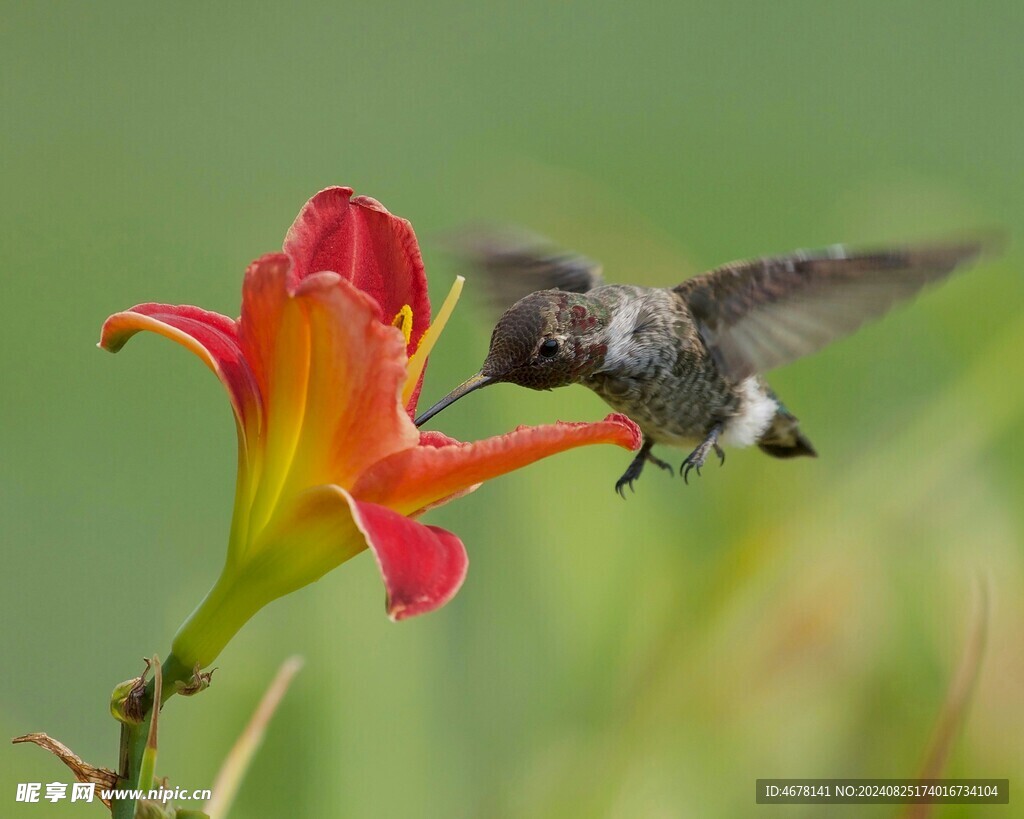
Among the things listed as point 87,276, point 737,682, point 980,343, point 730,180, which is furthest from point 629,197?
point 737,682

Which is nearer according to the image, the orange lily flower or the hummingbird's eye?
the orange lily flower

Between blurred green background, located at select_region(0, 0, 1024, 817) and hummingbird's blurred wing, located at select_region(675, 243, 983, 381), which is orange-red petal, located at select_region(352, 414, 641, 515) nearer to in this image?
blurred green background, located at select_region(0, 0, 1024, 817)

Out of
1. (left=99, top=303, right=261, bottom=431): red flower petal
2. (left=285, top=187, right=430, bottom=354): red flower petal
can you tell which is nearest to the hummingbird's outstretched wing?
(left=285, top=187, right=430, bottom=354): red flower petal

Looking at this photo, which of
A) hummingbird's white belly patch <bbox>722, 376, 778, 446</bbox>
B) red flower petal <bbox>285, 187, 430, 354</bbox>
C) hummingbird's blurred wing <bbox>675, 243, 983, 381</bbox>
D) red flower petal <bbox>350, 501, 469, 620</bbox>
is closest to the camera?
red flower petal <bbox>350, 501, 469, 620</bbox>

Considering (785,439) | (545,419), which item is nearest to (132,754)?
(545,419)

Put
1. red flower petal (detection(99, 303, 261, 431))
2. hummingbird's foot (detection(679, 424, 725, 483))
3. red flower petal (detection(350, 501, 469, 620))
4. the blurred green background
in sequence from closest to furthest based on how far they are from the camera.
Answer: red flower petal (detection(350, 501, 469, 620)) → red flower petal (detection(99, 303, 261, 431)) → the blurred green background → hummingbird's foot (detection(679, 424, 725, 483))

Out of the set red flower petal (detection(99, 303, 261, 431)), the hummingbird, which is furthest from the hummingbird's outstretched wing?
red flower petal (detection(99, 303, 261, 431))

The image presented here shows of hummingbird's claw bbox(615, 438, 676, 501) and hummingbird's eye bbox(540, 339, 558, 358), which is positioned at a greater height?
hummingbird's eye bbox(540, 339, 558, 358)
